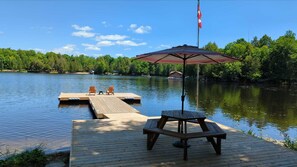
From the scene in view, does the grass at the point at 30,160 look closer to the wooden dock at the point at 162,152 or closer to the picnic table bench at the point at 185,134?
the wooden dock at the point at 162,152

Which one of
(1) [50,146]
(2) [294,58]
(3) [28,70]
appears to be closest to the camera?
(1) [50,146]

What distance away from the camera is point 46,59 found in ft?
346

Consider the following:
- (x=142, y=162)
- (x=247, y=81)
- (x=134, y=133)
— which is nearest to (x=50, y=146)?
(x=134, y=133)

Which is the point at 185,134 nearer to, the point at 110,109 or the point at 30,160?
the point at 30,160

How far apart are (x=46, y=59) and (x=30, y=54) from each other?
1315 cm

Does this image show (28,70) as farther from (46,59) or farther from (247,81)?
(247,81)

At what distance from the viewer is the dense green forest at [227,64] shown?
181 feet

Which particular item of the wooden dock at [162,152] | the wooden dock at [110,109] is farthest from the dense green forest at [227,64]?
the wooden dock at [162,152]

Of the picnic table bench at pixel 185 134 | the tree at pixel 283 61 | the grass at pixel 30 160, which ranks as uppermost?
→ the tree at pixel 283 61

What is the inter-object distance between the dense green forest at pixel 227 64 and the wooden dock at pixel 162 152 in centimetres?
754

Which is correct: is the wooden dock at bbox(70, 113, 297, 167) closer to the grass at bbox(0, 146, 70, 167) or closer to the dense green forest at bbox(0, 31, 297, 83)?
the grass at bbox(0, 146, 70, 167)

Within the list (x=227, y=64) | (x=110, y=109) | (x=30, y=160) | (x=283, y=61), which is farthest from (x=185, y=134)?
(x=227, y=64)

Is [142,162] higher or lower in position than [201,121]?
lower

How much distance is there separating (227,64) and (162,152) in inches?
2358
